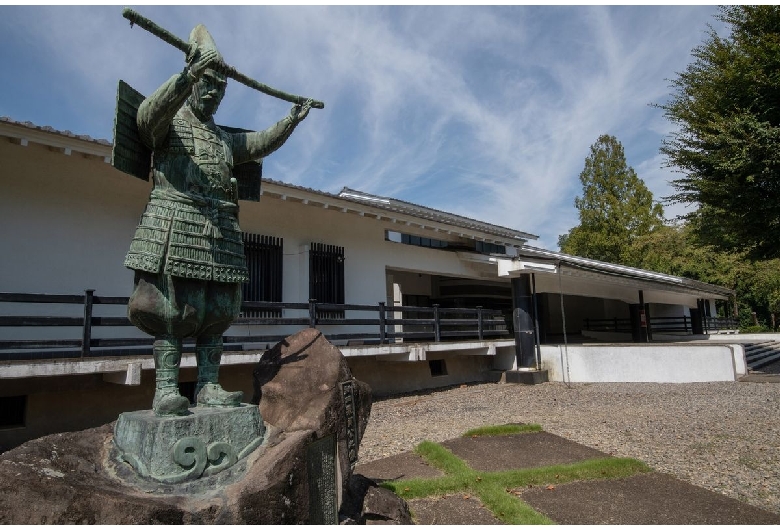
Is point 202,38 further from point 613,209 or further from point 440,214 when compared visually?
point 613,209

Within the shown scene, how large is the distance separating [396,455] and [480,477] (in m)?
1.45

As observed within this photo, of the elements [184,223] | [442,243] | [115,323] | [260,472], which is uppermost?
[442,243]

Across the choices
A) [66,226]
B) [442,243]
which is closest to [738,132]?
[442,243]

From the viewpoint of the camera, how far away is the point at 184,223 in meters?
3.16

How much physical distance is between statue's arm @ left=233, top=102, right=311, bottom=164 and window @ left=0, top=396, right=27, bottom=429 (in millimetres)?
5412

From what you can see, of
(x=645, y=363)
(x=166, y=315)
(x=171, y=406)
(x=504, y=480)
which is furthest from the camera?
(x=645, y=363)

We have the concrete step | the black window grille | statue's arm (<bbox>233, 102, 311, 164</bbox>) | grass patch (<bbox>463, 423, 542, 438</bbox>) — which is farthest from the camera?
the concrete step

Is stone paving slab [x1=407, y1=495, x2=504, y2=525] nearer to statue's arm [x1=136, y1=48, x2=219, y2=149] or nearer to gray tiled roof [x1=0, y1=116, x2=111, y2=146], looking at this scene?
statue's arm [x1=136, y1=48, x2=219, y2=149]

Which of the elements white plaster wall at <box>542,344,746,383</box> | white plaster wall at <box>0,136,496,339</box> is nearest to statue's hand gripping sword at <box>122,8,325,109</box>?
white plaster wall at <box>0,136,496,339</box>

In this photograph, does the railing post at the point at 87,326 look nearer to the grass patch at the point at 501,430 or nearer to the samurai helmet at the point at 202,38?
the samurai helmet at the point at 202,38

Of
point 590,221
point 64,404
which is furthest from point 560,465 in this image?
point 590,221

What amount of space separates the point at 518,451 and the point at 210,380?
14.5ft

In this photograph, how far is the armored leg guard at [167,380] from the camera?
9.61 feet

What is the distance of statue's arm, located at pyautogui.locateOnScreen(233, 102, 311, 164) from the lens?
12.2 ft
